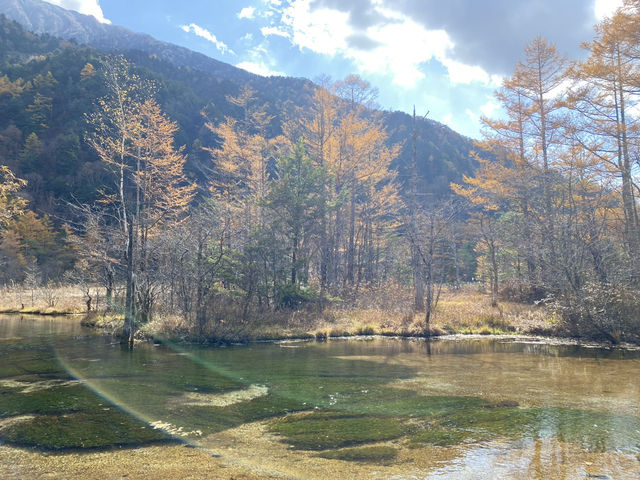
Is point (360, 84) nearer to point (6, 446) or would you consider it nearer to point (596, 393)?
point (596, 393)

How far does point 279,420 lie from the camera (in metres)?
5.79

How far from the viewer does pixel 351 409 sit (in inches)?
245

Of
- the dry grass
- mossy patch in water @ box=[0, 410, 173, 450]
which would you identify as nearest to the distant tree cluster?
mossy patch in water @ box=[0, 410, 173, 450]

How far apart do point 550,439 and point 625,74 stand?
1476cm

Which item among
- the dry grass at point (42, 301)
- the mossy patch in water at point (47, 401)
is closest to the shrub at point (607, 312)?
the mossy patch in water at point (47, 401)

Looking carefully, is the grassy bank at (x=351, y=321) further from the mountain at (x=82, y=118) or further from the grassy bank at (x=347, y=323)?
the mountain at (x=82, y=118)

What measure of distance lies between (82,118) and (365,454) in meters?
60.1

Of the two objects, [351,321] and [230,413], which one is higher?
[351,321]

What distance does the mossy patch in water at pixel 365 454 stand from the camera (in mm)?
4368

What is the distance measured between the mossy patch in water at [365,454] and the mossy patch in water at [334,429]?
18cm

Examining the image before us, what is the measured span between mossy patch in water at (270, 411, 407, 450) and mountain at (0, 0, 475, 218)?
2810 centimetres

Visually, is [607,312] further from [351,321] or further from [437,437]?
[437,437]

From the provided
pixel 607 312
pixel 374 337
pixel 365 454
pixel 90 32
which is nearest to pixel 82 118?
pixel 374 337

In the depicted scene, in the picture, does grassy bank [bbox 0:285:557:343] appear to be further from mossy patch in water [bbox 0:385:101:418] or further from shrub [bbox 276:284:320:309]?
mossy patch in water [bbox 0:385:101:418]
